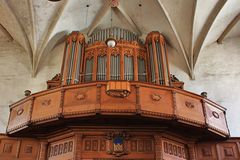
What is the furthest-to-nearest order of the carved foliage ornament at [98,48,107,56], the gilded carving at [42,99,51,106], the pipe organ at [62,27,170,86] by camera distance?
the carved foliage ornament at [98,48,107,56] < the pipe organ at [62,27,170,86] < the gilded carving at [42,99,51,106]

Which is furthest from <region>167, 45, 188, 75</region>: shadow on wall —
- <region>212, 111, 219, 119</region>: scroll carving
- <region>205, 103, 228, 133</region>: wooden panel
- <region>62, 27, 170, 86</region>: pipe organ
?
<region>212, 111, 219, 119</region>: scroll carving

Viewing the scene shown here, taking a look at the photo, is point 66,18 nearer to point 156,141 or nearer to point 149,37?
point 149,37

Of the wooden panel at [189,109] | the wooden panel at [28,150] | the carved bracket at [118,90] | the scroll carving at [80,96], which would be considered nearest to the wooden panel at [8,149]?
the wooden panel at [28,150]

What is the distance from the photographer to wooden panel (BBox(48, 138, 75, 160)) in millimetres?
9867

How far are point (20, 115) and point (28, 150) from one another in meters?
1.39

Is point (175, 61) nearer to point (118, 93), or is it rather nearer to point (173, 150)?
point (173, 150)

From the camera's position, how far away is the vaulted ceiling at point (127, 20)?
13.8 meters

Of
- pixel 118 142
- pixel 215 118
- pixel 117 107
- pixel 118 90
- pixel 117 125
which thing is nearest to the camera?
pixel 117 107

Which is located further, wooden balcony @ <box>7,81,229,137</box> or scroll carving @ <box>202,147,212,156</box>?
scroll carving @ <box>202,147,212,156</box>

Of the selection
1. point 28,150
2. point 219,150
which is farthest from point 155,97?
point 28,150

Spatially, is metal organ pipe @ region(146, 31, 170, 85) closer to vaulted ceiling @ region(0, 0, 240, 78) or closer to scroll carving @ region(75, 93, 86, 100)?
vaulted ceiling @ region(0, 0, 240, 78)

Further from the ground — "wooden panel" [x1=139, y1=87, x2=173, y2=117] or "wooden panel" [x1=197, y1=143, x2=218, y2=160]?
"wooden panel" [x1=139, y1=87, x2=173, y2=117]

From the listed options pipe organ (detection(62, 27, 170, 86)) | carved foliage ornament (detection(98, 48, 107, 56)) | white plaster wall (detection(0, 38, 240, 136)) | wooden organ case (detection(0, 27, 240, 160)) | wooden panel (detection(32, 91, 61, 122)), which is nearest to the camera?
wooden organ case (detection(0, 27, 240, 160))

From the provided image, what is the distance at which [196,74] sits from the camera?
14086 millimetres
